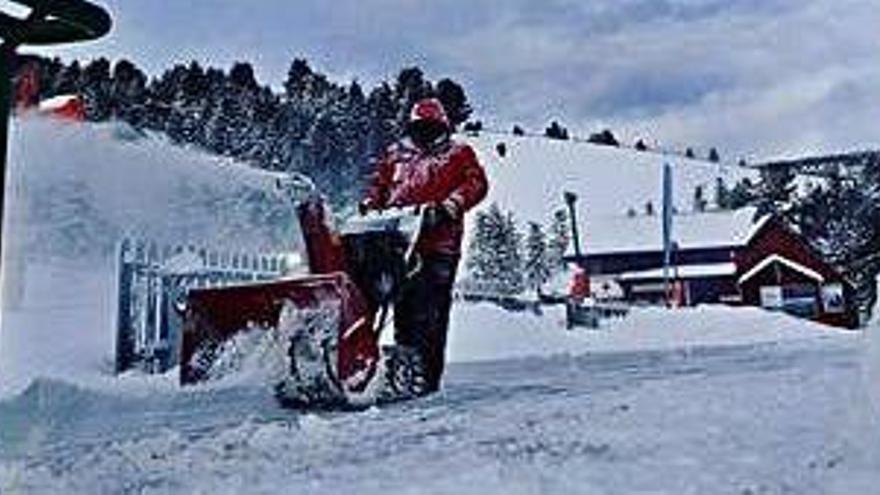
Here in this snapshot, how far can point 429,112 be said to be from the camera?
369 cm

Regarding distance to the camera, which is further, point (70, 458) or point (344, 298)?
point (344, 298)

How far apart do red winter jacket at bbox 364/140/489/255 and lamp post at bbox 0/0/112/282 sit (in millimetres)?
1985

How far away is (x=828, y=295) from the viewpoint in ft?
12.6

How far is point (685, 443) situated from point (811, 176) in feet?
2.93

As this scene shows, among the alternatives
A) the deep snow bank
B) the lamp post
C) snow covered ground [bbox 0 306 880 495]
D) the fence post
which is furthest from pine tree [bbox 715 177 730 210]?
the lamp post

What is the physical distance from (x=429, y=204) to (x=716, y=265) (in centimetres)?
78

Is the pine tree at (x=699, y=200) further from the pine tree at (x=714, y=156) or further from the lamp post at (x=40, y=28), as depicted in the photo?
the lamp post at (x=40, y=28)

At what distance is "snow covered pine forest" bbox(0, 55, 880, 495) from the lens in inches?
130

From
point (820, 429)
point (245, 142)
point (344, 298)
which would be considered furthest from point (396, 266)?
point (820, 429)

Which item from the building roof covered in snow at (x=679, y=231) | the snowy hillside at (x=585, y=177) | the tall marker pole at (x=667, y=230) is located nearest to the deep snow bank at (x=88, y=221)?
the snowy hillside at (x=585, y=177)

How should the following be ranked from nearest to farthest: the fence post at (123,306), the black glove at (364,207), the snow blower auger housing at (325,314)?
the fence post at (123,306), the snow blower auger housing at (325,314), the black glove at (364,207)

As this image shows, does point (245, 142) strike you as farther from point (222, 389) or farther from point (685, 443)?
point (685, 443)

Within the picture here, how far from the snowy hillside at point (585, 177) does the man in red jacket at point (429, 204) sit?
0.27ft

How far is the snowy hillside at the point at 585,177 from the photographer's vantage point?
369cm
